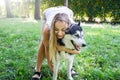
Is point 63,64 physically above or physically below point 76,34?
below

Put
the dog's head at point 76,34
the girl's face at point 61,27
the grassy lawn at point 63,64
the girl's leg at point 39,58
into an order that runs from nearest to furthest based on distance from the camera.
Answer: the dog's head at point 76,34
the girl's face at point 61,27
the girl's leg at point 39,58
the grassy lawn at point 63,64

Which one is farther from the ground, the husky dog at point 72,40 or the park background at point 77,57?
the husky dog at point 72,40

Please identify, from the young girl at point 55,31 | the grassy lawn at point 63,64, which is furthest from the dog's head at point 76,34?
the grassy lawn at point 63,64

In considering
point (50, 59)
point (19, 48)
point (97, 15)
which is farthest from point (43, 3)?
point (50, 59)

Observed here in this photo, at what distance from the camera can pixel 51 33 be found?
11.8 ft

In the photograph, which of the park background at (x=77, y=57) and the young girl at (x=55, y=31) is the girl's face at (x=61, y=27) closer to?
the young girl at (x=55, y=31)

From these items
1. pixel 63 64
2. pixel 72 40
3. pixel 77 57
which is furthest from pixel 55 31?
pixel 77 57

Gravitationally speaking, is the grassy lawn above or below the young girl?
below

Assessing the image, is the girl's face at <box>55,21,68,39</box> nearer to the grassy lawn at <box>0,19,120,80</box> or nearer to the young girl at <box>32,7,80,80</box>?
the young girl at <box>32,7,80,80</box>

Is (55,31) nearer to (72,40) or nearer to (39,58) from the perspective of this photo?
(72,40)

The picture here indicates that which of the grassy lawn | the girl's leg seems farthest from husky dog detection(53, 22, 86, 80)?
the grassy lawn

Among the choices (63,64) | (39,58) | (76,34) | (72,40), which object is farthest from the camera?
(63,64)

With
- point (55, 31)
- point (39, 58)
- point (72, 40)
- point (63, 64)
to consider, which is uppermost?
point (55, 31)

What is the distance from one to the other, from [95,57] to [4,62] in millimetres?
1857
